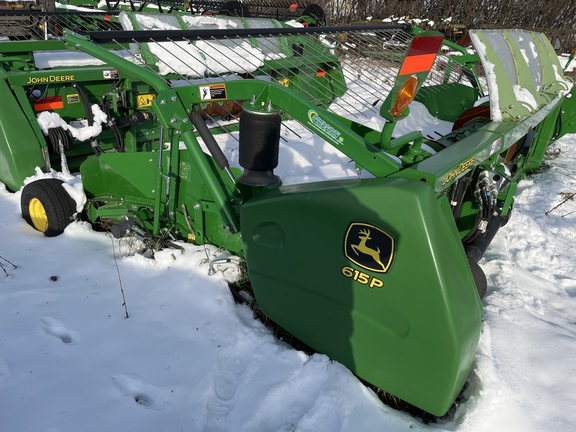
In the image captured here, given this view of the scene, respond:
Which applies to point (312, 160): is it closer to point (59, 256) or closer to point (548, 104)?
point (548, 104)

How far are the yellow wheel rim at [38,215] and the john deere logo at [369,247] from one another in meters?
2.51

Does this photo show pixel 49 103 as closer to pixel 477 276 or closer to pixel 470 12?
pixel 477 276

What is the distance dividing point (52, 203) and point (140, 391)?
1789 millimetres

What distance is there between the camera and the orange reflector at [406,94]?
5.96 feet

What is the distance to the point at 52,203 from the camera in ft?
10.5

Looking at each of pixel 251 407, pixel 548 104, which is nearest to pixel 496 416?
pixel 251 407

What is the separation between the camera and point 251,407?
1941mm

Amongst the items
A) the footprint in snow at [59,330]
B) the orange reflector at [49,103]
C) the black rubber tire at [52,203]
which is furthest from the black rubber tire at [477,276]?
the orange reflector at [49,103]

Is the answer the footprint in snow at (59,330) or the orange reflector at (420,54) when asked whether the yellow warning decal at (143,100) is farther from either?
the orange reflector at (420,54)

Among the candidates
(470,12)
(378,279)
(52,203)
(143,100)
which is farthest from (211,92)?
(470,12)

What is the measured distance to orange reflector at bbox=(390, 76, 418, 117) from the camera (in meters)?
1.82

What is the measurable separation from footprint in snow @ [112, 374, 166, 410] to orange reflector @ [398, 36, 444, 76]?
1.74 meters

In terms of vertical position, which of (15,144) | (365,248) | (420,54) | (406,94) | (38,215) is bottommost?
(38,215)

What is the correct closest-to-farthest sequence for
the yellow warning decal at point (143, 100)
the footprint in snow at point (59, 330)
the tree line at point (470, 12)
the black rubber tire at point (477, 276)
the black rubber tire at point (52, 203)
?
the footprint in snow at point (59, 330) → the black rubber tire at point (477, 276) → the black rubber tire at point (52, 203) → the yellow warning decal at point (143, 100) → the tree line at point (470, 12)
